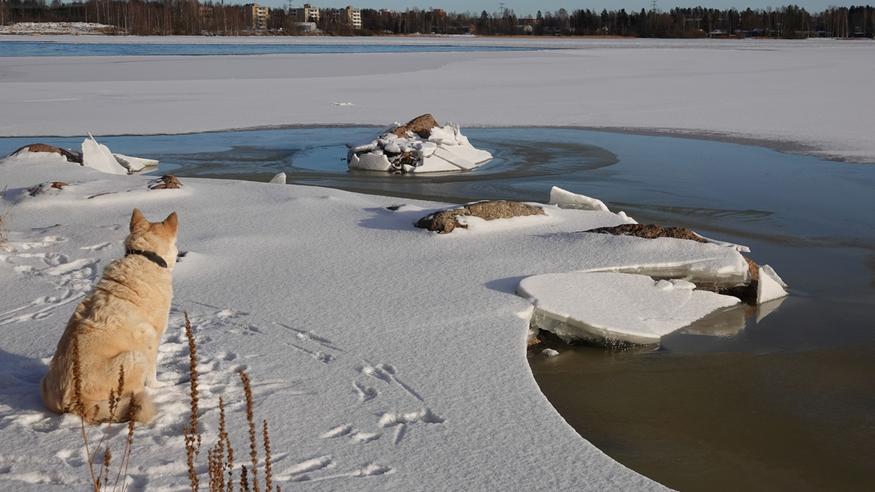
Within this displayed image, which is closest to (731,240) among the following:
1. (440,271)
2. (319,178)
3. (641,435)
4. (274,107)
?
(440,271)

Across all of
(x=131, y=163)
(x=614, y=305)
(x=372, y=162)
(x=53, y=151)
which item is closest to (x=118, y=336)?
(x=614, y=305)

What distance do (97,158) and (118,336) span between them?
7.18 metres

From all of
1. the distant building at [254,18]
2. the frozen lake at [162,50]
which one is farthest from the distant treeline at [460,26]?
the frozen lake at [162,50]

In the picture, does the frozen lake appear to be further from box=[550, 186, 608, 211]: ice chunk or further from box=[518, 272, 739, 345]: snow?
box=[518, 272, 739, 345]: snow

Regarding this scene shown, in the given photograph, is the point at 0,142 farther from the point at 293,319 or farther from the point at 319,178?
the point at 293,319

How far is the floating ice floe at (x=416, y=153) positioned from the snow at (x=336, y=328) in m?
3.08

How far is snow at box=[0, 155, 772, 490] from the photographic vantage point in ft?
11.0

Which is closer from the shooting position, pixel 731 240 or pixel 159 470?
pixel 159 470

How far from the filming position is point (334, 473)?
3.26 m

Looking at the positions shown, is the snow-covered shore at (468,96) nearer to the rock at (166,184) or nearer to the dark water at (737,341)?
the dark water at (737,341)

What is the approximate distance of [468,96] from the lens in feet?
68.3

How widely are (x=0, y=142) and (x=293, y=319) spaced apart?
10677 millimetres

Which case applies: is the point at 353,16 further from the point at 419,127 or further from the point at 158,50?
the point at 419,127

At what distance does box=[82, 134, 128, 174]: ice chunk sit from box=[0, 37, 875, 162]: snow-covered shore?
5151 mm
